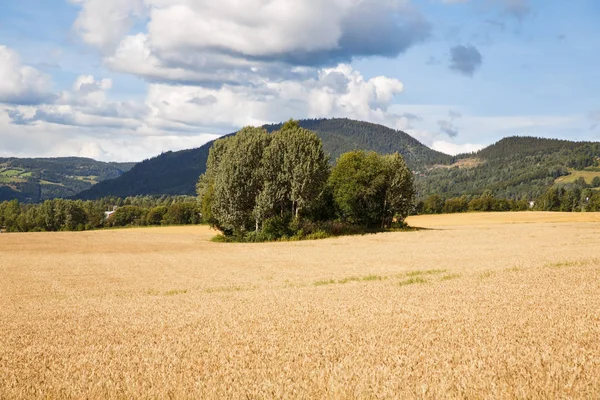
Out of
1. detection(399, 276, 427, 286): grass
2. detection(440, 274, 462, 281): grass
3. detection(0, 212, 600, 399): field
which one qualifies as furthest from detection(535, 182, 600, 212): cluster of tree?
detection(399, 276, 427, 286): grass

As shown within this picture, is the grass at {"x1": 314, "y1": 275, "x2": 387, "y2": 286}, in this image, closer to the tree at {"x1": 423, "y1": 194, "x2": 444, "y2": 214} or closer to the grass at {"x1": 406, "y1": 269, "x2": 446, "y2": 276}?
the grass at {"x1": 406, "y1": 269, "x2": 446, "y2": 276}

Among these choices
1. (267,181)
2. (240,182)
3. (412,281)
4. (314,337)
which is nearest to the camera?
(314,337)

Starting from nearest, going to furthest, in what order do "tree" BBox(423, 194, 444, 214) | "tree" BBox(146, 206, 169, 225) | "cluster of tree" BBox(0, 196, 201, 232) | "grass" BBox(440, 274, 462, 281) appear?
"grass" BBox(440, 274, 462, 281), "cluster of tree" BBox(0, 196, 201, 232), "tree" BBox(146, 206, 169, 225), "tree" BBox(423, 194, 444, 214)

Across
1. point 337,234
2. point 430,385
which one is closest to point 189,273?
point 430,385

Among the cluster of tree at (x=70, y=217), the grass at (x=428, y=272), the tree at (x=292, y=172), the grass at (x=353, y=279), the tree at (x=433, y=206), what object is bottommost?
the cluster of tree at (x=70, y=217)

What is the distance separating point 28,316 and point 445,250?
3623 centimetres

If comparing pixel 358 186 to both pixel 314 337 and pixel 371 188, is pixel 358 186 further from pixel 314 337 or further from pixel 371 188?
pixel 314 337

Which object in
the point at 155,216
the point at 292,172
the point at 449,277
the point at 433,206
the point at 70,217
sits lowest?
the point at 70,217

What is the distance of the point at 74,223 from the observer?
468 ft

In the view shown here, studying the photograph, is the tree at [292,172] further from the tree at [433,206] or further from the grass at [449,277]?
the tree at [433,206]

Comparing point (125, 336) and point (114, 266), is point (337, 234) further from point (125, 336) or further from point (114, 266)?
point (125, 336)

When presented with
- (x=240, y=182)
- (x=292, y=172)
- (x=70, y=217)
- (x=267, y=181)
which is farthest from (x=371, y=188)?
(x=70, y=217)

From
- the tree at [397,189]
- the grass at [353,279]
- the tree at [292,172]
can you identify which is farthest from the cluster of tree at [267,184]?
the grass at [353,279]

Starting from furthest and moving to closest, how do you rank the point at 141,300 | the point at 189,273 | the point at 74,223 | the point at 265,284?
the point at 74,223, the point at 189,273, the point at 265,284, the point at 141,300
